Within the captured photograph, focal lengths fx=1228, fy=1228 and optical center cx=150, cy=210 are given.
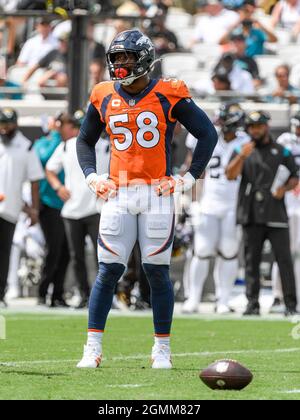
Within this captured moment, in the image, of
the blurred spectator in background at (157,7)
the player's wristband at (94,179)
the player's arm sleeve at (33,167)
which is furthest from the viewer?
the blurred spectator in background at (157,7)

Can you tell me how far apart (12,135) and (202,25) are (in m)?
7.16

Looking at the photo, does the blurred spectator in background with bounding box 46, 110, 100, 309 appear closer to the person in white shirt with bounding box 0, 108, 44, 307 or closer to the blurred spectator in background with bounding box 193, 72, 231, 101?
the person in white shirt with bounding box 0, 108, 44, 307

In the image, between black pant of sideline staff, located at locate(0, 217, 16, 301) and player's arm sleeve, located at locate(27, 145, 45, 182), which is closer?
black pant of sideline staff, located at locate(0, 217, 16, 301)

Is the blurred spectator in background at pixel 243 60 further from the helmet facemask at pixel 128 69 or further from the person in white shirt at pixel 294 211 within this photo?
the helmet facemask at pixel 128 69

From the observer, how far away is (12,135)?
13.5 meters

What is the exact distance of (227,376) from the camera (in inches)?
248

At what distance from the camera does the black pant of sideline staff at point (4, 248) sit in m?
13.1

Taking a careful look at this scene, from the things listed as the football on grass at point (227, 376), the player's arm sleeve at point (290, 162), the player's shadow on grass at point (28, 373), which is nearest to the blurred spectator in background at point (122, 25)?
the player's arm sleeve at point (290, 162)

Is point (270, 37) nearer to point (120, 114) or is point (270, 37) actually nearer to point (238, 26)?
point (238, 26)

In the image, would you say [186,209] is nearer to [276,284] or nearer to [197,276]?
[197,276]

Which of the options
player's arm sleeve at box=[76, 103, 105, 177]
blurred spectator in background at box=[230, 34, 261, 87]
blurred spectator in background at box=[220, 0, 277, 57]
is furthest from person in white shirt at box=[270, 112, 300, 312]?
player's arm sleeve at box=[76, 103, 105, 177]

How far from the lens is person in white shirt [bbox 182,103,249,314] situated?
1320 centimetres

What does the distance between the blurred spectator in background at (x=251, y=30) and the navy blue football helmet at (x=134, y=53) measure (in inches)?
423

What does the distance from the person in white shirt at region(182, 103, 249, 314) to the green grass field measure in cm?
125
